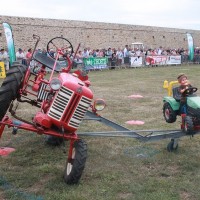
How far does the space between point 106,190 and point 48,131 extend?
95cm

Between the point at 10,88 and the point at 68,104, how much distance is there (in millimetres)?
826

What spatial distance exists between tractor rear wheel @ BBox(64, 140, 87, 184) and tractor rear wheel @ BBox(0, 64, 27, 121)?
967 mm

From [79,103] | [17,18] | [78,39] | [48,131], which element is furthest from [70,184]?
[78,39]

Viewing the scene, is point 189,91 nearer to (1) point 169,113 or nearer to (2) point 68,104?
(1) point 169,113

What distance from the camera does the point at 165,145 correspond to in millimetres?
5785

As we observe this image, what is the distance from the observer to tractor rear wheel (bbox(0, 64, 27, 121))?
4363 millimetres

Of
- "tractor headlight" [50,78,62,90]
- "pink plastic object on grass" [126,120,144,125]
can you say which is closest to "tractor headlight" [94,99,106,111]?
"tractor headlight" [50,78,62,90]

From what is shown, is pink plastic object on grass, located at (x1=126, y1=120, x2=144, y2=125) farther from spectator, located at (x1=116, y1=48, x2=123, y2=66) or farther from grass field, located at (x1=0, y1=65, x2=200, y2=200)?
spectator, located at (x1=116, y1=48, x2=123, y2=66)

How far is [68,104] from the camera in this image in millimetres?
4125

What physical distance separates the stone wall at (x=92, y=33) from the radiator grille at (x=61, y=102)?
21.9m

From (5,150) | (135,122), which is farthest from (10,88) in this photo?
(135,122)

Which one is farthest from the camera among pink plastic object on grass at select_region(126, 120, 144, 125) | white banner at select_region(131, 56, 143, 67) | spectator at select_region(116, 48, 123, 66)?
white banner at select_region(131, 56, 143, 67)

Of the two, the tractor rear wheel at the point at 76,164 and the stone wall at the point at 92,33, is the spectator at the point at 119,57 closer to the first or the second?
the stone wall at the point at 92,33

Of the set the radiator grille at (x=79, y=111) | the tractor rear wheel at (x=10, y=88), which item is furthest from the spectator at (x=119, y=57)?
the radiator grille at (x=79, y=111)
